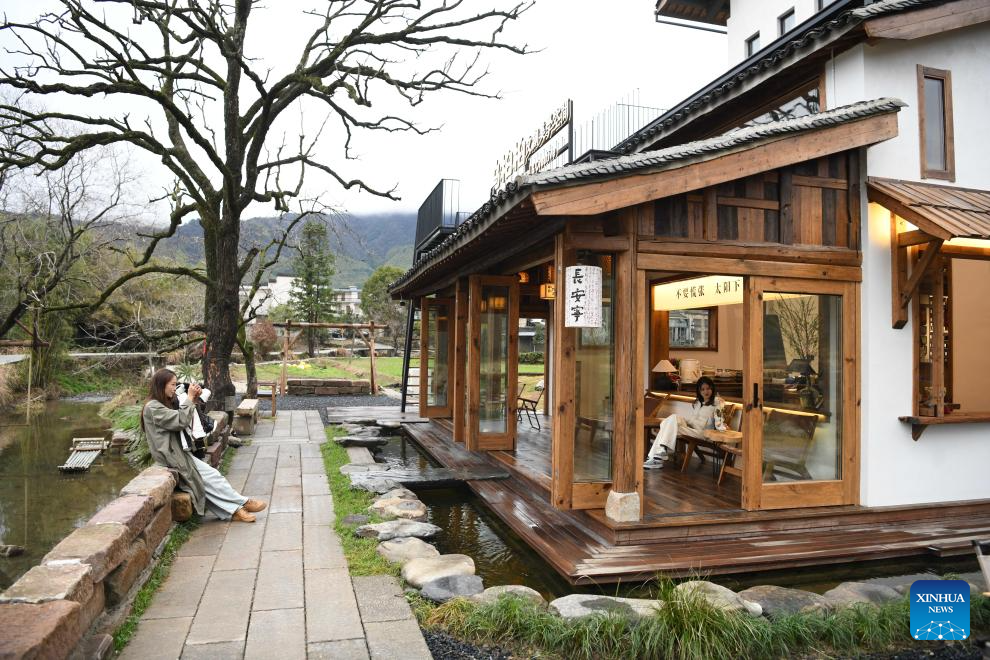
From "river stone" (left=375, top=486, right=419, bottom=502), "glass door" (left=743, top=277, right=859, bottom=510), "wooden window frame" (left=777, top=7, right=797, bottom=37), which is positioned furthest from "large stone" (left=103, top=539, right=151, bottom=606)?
"wooden window frame" (left=777, top=7, right=797, bottom=37)

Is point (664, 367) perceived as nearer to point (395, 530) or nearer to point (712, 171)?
point (712, 171)

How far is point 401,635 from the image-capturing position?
3.59 metres

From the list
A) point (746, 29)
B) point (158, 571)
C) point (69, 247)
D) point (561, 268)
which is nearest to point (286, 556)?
point (158, 571)

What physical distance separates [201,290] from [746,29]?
2354 centimetres

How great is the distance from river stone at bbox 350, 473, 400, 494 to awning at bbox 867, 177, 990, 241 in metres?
5.78

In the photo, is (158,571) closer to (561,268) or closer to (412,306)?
(561,268)

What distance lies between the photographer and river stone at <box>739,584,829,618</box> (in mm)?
3977

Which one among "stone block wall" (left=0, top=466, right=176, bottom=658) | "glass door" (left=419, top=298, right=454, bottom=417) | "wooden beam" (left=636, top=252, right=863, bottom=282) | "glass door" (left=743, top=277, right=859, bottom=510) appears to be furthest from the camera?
"glass door" (left=419, top=298, right=454, bottom=417)

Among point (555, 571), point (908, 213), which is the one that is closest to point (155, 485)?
point (555, 571)

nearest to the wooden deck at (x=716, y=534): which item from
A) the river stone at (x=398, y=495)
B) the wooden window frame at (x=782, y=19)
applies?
the river stone at (x=398, y=495)

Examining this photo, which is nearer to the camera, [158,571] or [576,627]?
[576,627]

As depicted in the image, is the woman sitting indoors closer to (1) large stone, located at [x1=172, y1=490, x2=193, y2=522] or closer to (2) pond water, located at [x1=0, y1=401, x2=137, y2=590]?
(1) large stone, located at [x1=172, y1=490, x2=193, y2=522]

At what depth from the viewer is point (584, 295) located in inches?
209

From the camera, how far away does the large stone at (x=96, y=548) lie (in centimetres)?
335
